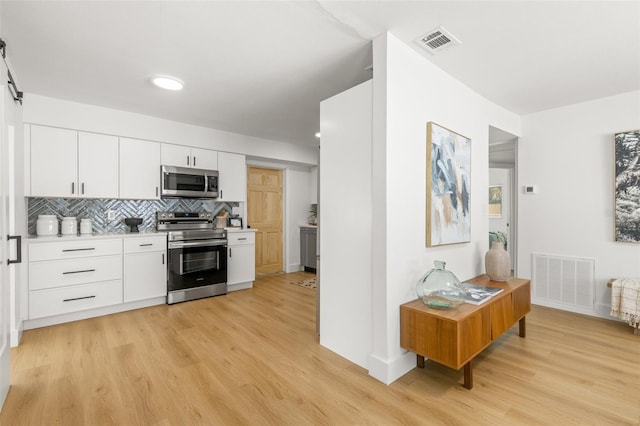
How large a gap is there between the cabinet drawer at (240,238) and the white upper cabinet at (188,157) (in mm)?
1080

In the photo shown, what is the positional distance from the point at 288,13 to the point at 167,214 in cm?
328

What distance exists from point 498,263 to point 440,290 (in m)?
1.06

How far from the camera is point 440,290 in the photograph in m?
2.15

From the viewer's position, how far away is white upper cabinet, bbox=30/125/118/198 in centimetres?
328

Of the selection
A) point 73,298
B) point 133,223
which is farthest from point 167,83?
point 73,298

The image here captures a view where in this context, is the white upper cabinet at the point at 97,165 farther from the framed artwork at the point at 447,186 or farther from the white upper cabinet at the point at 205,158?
the framed artwork at the point at 447,186

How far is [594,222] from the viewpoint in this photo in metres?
3.44

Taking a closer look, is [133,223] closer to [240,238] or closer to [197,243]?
[197,243]

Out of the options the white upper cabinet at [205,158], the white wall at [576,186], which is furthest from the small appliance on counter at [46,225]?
the white wall at [576,186]

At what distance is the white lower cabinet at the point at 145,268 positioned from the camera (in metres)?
3.61

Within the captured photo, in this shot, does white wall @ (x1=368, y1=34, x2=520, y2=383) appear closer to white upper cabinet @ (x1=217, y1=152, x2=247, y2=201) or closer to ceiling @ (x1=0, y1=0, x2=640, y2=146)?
ceiling @ (x1=0, y1=0, x2=640, y2=146)

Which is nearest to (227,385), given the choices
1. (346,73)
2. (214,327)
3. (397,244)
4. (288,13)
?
(214,327)

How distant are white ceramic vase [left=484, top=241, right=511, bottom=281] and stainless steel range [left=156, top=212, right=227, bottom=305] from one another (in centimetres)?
341

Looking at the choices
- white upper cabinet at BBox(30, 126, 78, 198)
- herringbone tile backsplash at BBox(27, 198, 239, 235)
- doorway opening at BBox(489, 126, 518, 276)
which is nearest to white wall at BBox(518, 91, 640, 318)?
doorway opening at BBox(489, 126, 518, 276)
